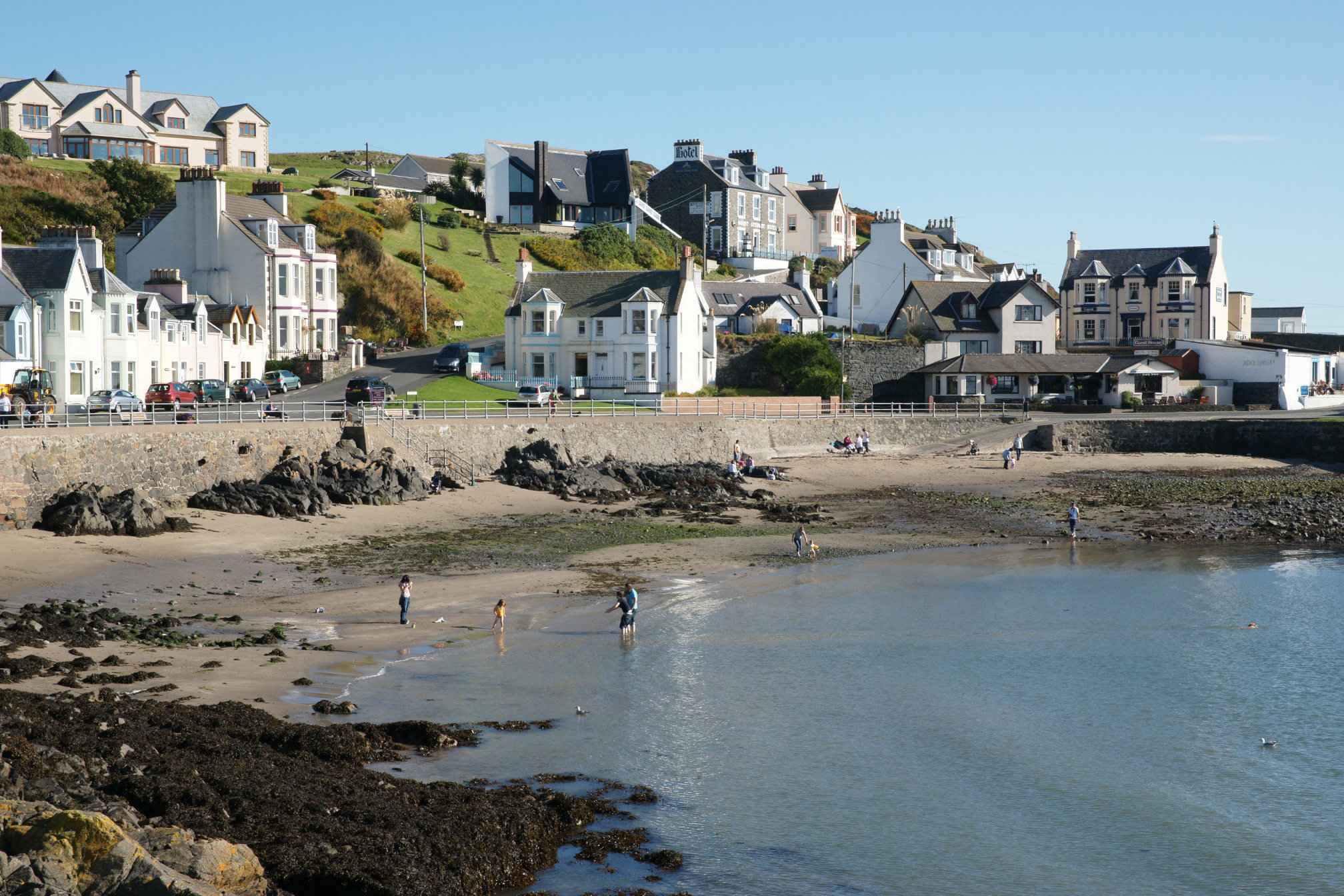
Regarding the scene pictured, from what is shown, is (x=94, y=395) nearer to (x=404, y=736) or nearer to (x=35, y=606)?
Result: (x=35, y=606)

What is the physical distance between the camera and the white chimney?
100 metres

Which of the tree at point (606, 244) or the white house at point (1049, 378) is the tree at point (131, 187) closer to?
the tree at point (606, 244)

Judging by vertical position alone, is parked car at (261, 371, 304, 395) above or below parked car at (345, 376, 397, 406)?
above

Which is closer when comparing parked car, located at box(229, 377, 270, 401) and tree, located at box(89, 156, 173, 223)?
parked car, located at box(229, 377, 270, 401)

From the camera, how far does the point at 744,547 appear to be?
34875 mm

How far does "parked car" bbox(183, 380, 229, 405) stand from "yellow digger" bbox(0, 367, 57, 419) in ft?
18.1

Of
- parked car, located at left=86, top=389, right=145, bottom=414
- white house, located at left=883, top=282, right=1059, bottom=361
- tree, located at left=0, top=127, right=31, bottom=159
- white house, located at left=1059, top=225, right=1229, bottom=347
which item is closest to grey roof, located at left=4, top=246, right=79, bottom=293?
parked car, located at left=86, top=389, right=145, bottom=414

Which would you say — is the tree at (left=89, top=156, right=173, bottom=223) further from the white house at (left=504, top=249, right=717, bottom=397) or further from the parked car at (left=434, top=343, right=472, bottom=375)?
the white house at (left=504, top=249, right=717, bottom=397)

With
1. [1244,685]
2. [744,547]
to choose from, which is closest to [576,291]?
[744,547]

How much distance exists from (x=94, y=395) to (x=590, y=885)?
37772 millimetres

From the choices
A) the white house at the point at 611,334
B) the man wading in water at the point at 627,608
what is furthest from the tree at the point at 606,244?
the man wading in water at the point at 627,608

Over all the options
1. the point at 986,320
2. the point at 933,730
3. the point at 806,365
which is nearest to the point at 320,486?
the point at 933,730

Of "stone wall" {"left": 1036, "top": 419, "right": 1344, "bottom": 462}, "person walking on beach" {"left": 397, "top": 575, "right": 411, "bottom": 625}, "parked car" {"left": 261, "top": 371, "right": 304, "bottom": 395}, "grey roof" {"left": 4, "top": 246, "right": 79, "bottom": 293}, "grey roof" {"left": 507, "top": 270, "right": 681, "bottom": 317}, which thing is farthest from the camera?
"grey roof" {"left": 507, "top": 270, "right": 681, "bottom": 317}

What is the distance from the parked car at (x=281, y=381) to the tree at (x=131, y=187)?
27932 mm
